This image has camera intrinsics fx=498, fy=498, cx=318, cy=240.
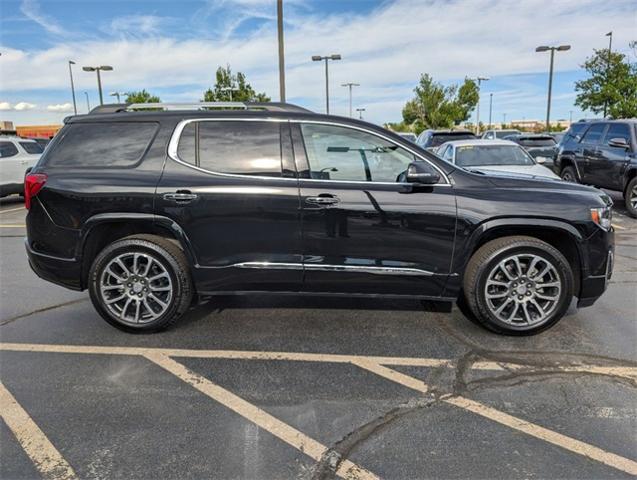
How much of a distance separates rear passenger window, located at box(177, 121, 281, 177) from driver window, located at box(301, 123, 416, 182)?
282 millimetres

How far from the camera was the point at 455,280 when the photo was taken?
398cm

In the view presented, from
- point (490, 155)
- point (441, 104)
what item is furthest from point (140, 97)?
point (490, 155)

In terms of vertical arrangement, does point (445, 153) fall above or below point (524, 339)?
above

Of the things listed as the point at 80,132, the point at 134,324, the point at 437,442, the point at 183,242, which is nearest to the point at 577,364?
the point at 437,442

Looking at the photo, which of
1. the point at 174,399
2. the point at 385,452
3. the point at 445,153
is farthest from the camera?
the point at 445,153

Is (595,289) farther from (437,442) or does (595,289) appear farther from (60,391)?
(60,391)

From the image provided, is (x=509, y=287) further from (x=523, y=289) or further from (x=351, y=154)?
(x=351, y=154)

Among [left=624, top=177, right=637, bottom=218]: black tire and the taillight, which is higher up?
the taillight

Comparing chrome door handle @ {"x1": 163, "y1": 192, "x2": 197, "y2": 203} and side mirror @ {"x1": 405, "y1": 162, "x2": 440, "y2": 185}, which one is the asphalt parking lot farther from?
side mirror @ {"x1": 405, "y1": 162, "x2": 440, "y2": 185}

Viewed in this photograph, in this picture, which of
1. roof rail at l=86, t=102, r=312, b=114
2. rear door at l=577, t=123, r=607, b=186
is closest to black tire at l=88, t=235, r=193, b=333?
roof rail at l=86, t=102, r=312, b=114

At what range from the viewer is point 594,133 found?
1067 cm

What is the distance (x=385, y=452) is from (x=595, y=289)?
2444 millimetres

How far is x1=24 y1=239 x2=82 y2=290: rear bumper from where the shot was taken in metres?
4.17

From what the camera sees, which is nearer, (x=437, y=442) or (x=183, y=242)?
(x=437, y=442)
